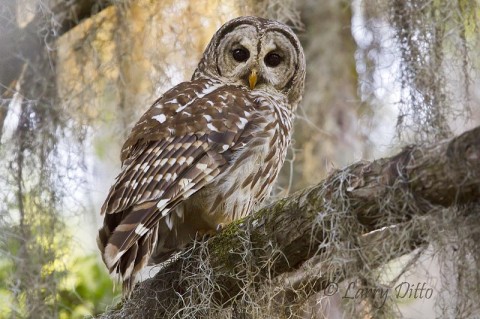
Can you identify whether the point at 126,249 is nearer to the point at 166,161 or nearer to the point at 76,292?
the point at 166,161

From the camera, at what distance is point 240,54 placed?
498 cm

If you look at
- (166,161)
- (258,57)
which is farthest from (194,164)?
(258,57)

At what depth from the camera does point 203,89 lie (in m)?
4.54

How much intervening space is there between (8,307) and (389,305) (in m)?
2.81

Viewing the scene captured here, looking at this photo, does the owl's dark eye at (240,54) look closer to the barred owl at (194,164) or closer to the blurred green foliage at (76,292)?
the barred owl at (194,164)

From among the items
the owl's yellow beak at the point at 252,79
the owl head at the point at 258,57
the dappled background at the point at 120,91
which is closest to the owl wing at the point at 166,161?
the owl's yellow beak at the point at 252,79

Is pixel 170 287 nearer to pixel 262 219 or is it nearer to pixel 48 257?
pixel 262 219

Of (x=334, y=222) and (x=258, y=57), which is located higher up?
(x=258, y=57)

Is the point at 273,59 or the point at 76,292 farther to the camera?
the point at 76,292

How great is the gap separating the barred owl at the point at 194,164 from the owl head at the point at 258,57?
0.04 ft

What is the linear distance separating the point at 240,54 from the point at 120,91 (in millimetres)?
1463

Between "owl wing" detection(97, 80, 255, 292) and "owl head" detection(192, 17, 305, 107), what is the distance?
1.10ft

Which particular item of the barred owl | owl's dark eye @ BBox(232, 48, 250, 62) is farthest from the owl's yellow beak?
owl's dark eye @ BBox(232, 48, 250, 62)

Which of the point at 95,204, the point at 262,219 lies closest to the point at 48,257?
the point at 95,204
